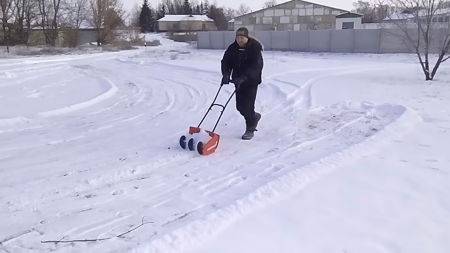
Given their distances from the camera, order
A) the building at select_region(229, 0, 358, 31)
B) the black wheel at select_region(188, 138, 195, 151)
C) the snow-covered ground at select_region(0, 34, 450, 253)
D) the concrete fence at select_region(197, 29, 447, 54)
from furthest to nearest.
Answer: the building at select_region(229, 0, 358, 31) → the concrete fence at select_region(197, 29, 447, 54) → the black wheel at select_region(188, 138, 195, 151) → the snow-covered ground at select_region(0, 34, 450, 253)

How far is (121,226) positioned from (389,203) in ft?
8.61

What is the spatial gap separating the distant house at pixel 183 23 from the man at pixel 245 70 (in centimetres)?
7765

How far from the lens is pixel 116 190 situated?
4.96 m

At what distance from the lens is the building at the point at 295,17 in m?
62.0

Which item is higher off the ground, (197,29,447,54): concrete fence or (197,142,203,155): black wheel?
(197,29,447,54): concrete fence

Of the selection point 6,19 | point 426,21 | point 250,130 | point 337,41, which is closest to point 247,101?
point 250,130

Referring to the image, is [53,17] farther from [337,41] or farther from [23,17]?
[337,41]

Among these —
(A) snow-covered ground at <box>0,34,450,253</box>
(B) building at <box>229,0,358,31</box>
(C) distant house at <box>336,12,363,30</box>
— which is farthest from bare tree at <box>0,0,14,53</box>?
(A) snow-covered ground at <box>0,34,450,253</box>

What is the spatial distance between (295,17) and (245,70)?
194ft

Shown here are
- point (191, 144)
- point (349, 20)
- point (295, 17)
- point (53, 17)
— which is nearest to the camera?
point (191, 144)

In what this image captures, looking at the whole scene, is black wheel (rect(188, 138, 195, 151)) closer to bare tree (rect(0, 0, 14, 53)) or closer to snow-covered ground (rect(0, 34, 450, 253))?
snow-covered ground (rect(0, 34, 450, 253))

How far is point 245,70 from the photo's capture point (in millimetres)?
6988

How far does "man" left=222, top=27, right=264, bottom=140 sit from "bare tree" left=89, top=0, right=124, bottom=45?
1847 inches

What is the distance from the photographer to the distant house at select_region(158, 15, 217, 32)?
84.0 m
